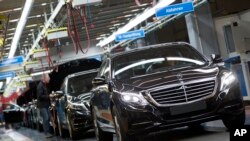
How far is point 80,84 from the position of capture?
492 inches

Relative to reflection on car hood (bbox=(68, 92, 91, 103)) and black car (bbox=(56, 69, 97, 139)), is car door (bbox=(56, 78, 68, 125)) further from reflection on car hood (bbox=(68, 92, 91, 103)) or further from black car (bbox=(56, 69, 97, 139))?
reflection on car hood (bbox=(68, 92, 91, 103))

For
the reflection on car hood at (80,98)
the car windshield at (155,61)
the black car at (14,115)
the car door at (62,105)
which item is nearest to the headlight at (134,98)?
the car windshield at (155,61)

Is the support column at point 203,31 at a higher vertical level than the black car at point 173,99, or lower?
higher

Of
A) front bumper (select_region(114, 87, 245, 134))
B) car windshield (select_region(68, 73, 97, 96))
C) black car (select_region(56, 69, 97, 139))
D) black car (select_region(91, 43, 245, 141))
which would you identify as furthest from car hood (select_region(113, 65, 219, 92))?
car windshield (select_region(68, 73, 97, 96))

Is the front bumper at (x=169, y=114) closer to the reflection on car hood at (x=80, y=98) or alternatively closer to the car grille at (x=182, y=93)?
the car grille at (x=182, y=93)

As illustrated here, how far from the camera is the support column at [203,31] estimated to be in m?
19.1

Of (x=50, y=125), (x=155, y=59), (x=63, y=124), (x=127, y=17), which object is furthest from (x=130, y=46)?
(x=155, y=59)

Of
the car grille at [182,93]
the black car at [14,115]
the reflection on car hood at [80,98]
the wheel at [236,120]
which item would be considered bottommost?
the black car at [14,115]

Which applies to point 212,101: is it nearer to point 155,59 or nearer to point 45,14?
point 155,59

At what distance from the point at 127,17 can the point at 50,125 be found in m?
13.2

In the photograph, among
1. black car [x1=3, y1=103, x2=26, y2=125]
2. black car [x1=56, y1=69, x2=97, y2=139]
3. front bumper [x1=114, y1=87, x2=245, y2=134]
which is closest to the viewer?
front bumper [x1=114, y1=87, x2=245, y2=134]

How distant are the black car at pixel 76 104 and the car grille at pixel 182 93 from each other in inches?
171

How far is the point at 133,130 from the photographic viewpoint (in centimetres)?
720

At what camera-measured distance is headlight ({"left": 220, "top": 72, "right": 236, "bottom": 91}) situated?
7.37 meters
